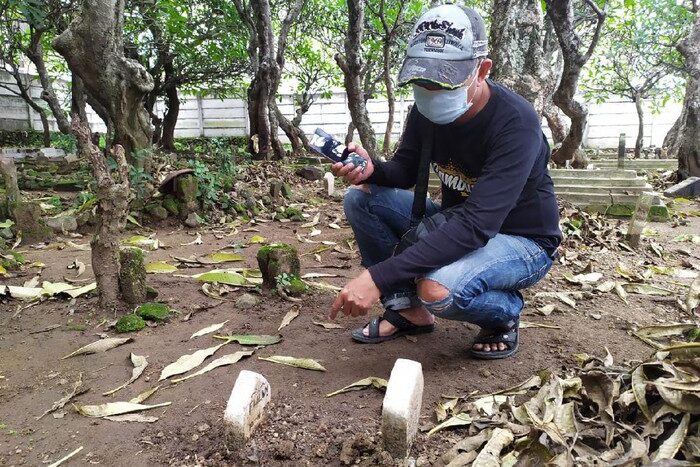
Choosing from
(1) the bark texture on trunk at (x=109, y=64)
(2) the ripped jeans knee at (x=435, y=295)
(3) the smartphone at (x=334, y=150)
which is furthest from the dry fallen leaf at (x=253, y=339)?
(1) the bark texture on trunk at (x=109, y=64)

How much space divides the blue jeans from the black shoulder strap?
82mm

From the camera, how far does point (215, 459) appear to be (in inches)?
62.9

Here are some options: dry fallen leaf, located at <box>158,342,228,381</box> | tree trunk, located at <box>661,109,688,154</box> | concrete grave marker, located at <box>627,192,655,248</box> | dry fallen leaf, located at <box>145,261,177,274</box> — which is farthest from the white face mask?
tree trunk, located at <box>661,109,688,154</box>

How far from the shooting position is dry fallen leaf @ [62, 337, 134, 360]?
2291mm

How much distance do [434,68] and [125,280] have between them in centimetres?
178

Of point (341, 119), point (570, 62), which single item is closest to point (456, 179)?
point (570, 62)

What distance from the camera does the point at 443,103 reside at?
2027 millimetres

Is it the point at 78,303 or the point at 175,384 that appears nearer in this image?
the point at 175,384

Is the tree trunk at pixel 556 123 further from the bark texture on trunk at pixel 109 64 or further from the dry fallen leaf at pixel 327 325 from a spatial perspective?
the dry fallen leaf at pixel 327 325

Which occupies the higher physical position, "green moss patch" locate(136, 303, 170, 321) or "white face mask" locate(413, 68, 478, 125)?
"white face mask" locate(413, 68, 478, 125)

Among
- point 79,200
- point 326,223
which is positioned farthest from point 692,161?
point 79,200

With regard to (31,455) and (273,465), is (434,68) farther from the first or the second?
(31,455)

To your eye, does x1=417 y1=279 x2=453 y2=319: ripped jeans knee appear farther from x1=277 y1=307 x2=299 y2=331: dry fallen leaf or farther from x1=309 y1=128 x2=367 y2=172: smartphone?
x1=277 y1=307 x2=299 y2=331: dry fallen leaf

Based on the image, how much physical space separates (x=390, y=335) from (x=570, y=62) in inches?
190
